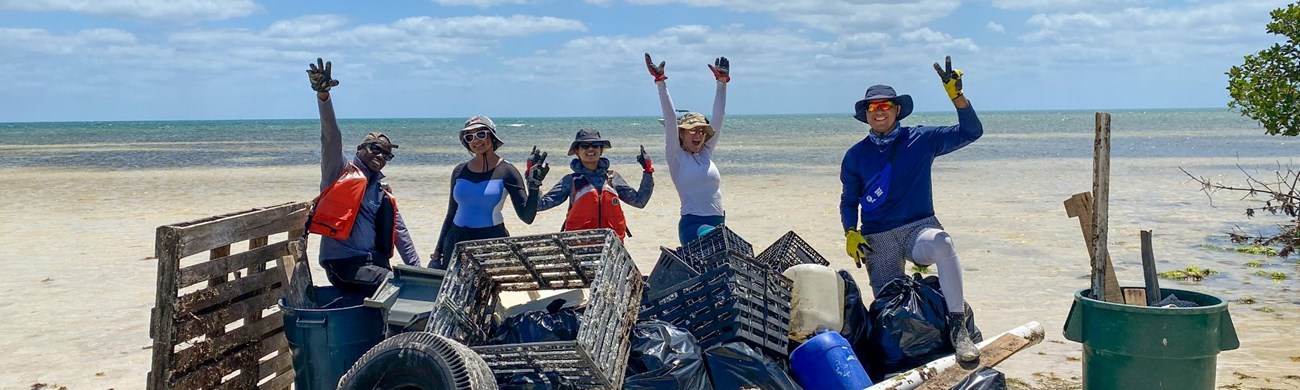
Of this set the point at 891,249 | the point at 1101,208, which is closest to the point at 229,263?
the point at 891,249

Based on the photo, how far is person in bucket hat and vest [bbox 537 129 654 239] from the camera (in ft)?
20.3

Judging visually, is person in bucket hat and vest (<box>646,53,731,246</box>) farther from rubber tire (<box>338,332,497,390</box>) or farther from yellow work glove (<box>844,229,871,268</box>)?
rubber tire (<box>338,332,497,390</box>)

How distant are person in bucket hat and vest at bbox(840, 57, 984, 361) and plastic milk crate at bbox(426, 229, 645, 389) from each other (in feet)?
4.58

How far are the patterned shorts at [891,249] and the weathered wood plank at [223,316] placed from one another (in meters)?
3.08

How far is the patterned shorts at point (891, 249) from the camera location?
5.32 m

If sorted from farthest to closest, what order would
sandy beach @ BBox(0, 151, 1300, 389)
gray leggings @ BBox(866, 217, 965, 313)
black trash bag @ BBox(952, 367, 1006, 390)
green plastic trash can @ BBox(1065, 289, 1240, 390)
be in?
sandy beach @ BBox(0, 151, 1300, 389), gray leggings @ BBox(866, 217, 965, 313), black trash bag @ BBox(952, 367, 1006, 390), green plastic trash can @ BBox(1065, 289, 1240, 390)

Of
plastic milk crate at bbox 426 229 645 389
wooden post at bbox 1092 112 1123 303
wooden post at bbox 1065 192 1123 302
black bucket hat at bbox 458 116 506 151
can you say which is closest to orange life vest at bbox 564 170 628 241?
black bucket hat at bbox 458 116 506 151

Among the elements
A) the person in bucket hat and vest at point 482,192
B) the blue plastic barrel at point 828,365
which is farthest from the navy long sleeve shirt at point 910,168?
the person in bucket hat and vest at point 482,192

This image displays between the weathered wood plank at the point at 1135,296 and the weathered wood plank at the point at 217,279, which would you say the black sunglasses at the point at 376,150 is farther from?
the weathered wood plank at the point at 1135,296

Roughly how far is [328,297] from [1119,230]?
10.5 metres

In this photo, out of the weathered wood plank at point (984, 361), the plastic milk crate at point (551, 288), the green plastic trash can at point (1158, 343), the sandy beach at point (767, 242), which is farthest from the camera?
the sandy beach at point (767, 242)

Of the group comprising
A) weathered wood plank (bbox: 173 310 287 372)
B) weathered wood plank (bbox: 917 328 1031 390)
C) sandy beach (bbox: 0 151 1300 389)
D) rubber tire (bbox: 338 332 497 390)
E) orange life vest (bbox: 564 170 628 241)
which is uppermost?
orange life vest (bbox: 564 170 628 241)

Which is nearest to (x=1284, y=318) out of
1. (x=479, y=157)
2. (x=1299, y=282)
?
(x=1299, y=282)

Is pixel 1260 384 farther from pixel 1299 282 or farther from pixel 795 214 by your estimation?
pixel 795 214
